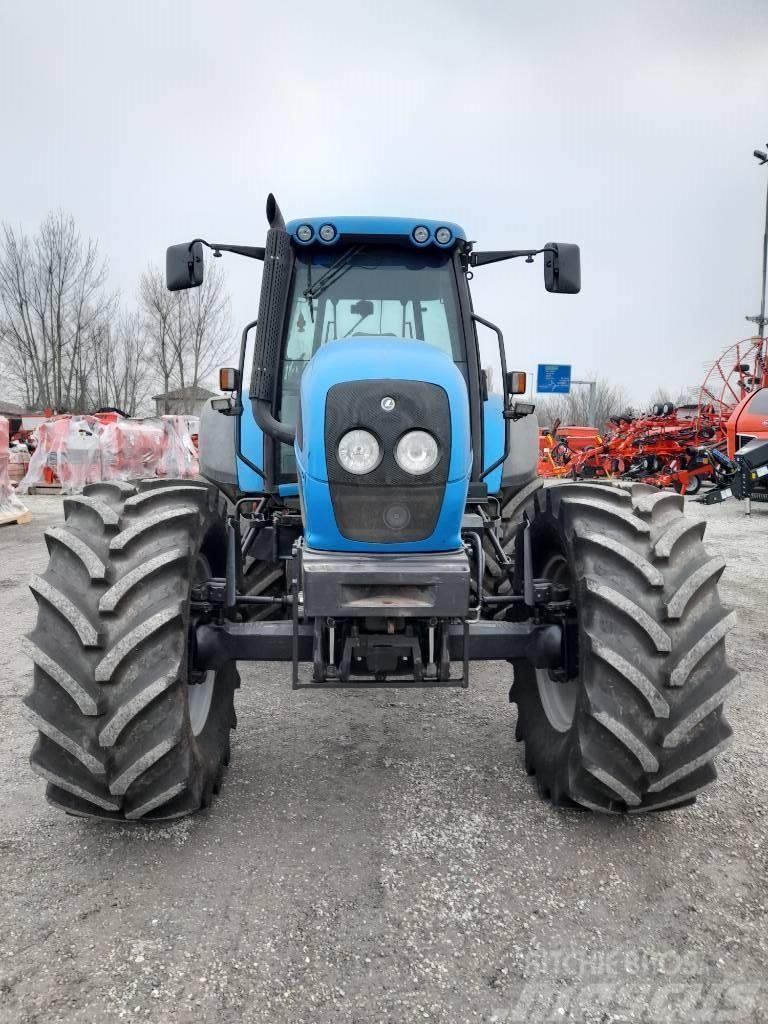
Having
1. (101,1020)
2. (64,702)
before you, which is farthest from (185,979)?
(64,702)

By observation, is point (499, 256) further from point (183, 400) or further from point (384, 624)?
point (183, 400)

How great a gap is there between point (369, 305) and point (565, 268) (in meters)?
0.94

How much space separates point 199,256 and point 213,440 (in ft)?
4.31

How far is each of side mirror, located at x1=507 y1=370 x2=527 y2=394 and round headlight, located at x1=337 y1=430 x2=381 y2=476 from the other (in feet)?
5.57

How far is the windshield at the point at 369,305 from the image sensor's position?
3.65 meters

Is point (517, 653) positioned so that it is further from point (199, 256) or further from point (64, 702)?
point (199, 256)

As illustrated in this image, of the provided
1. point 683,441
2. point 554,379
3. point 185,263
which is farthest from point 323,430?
point 554,379

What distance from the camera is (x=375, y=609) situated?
2.38 metres

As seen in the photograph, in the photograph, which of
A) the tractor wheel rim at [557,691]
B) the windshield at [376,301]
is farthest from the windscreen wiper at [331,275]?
the tractor wheel rim at [557,691]

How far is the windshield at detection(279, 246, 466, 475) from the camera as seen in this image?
3.65 metres

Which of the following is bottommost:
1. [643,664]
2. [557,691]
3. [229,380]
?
[557,691]

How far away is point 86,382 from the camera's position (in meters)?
37.1

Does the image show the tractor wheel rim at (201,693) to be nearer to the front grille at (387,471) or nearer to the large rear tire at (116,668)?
the large rear tire at (116,668)

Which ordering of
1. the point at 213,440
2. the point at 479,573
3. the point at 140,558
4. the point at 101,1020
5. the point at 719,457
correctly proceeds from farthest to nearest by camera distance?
the point at 719,457, the point at 213,440, the point at 479,573, the point at 140,558, the point at 101,1020
